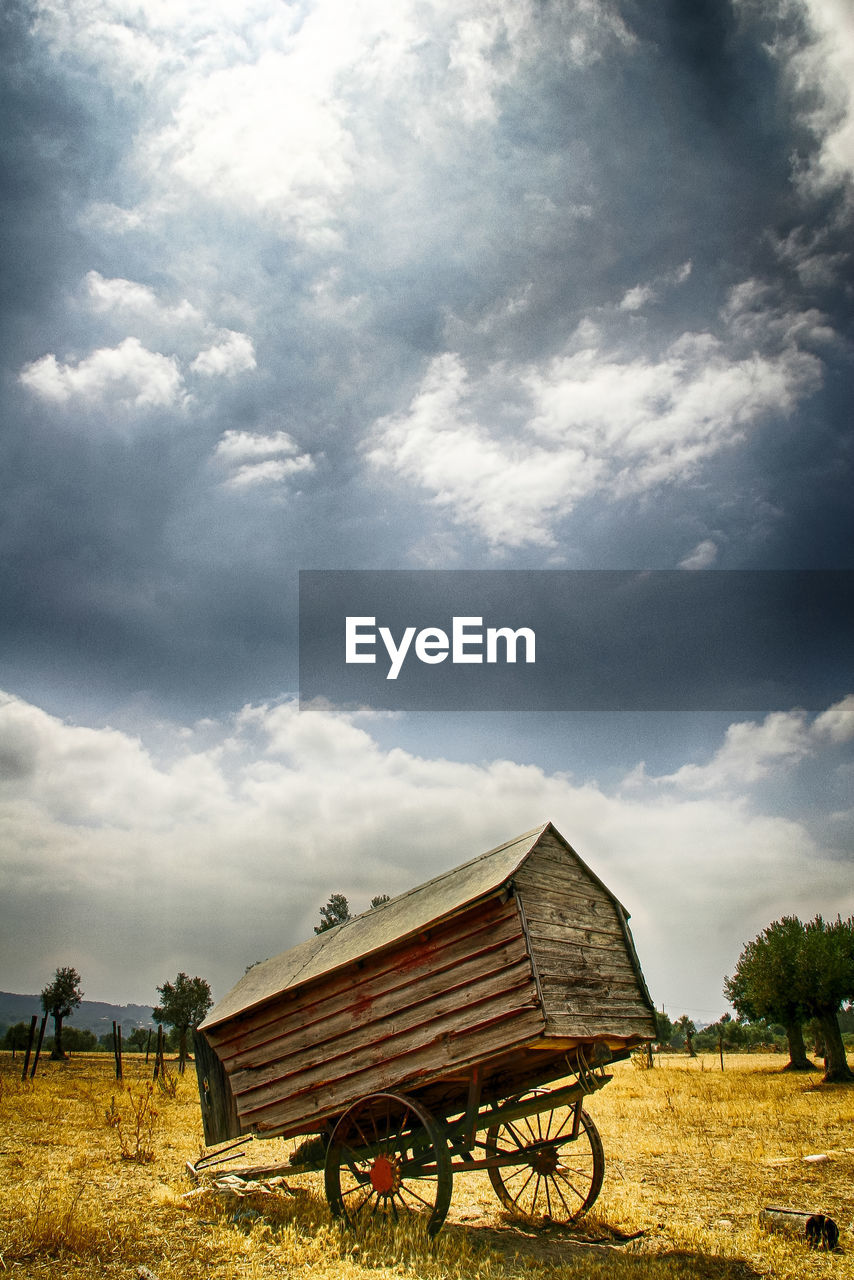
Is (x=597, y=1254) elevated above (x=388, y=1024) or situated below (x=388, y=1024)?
below

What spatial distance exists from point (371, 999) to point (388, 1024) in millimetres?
333

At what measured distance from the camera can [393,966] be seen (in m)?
8.42

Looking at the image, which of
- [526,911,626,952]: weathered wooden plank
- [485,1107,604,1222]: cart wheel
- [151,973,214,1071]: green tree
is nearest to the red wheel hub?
[485,1107,604,1222]: cart wheel

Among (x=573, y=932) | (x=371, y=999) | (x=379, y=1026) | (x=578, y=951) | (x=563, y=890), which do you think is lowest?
(x=379, y=1026)

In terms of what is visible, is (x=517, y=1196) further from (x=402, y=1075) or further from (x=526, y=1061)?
(x=402, y=1075)

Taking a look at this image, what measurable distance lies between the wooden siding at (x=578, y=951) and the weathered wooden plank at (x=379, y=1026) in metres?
0.43

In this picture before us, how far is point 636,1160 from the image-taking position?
12547 mm

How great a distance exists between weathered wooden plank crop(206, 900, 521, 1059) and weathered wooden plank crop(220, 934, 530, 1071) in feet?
0.07

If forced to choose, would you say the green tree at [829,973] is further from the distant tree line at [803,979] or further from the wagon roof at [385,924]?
the wagon roof at [385,924]

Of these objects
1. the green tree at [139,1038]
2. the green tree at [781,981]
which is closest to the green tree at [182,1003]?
the green tree at [139,1038]

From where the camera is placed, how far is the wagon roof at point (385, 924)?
26.9 ft

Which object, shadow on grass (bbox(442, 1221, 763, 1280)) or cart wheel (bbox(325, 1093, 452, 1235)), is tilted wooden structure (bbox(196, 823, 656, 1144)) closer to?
cart wheel (bbox(325, 1093, 452, 1235))

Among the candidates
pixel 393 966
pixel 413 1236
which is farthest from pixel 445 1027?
pixel 413 1236

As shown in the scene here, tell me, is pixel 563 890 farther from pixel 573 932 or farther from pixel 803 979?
pixel 803 979
